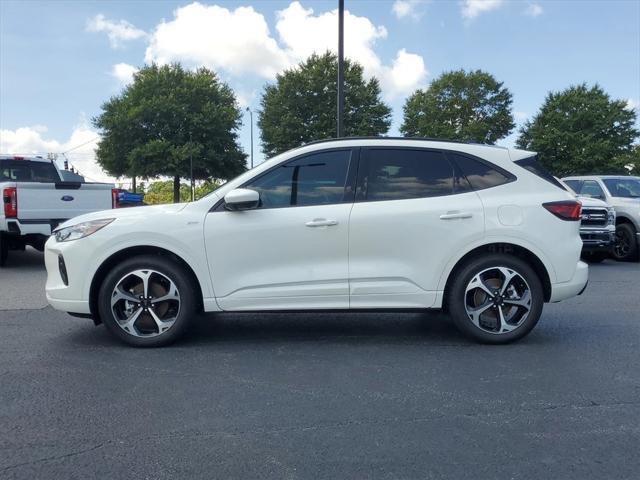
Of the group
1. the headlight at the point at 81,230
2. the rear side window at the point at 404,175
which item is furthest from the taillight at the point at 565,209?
the headlight at the point at 81,230

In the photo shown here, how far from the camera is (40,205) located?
10.1 meters

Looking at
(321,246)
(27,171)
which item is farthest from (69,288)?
(27,171)

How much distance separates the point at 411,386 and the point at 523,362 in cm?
112

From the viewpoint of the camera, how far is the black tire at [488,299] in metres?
5.07

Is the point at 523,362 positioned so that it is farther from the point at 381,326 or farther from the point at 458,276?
the point at 381,326

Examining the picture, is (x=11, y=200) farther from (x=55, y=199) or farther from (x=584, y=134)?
(x=584, y=134)

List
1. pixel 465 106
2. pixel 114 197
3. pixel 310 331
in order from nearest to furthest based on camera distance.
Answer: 1. pixel 310 331
2. pixel 114 197
3. pixel 465 106

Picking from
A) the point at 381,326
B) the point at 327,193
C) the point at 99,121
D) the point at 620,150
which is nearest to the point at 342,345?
the point at 381,326

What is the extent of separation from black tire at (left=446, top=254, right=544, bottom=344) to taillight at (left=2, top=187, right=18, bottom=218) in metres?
7.74

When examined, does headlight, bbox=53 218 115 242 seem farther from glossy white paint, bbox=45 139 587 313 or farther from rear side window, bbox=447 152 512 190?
rear side window, bbox=447 152 512 190

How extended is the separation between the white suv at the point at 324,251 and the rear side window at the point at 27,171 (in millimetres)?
8550

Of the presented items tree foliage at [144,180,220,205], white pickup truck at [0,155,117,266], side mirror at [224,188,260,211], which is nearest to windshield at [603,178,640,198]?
white pickup truck at [0,155,117,266]

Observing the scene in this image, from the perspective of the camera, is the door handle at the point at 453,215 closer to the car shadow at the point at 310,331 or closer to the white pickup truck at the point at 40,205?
the car shadow at the point at 310,331

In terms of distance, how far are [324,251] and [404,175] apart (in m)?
0.96
